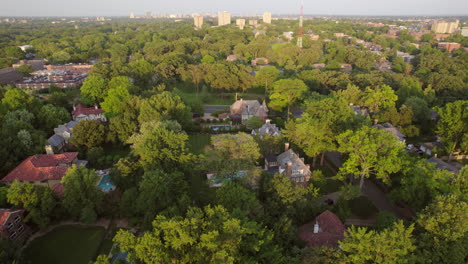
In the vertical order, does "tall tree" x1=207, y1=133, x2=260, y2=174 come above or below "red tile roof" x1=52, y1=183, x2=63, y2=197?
above

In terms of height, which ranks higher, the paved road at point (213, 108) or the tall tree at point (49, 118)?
the tall tree at point (49, 118)

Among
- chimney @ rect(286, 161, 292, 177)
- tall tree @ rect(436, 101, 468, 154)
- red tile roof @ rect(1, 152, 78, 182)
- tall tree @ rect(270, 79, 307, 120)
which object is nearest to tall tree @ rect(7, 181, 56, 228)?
red tile roof @ rect(1, 152, 78, 182)

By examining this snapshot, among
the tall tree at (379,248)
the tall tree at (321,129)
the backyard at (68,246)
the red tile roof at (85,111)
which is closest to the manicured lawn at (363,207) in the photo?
the tall tree at (321,129)

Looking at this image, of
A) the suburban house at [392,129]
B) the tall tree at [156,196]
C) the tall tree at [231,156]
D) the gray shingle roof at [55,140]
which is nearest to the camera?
the tall tree at [156,196]

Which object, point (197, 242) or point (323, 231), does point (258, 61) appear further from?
point (197, 242)

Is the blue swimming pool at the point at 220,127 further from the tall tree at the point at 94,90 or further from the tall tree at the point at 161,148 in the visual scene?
the tall tree at the point at 94,90

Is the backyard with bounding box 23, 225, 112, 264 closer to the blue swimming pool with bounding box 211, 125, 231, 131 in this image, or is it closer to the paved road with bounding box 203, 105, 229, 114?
the blue swimming pool with bounding box 211, 125, 231, 131
